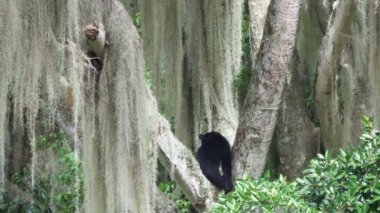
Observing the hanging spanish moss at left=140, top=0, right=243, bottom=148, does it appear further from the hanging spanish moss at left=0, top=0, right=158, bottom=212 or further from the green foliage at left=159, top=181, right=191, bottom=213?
the green foliage at left=159, top=181, right=191, bottom=213

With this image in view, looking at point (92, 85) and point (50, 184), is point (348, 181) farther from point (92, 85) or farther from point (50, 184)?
point (50, 184)

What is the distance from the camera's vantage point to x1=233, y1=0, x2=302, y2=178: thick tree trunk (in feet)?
15.4

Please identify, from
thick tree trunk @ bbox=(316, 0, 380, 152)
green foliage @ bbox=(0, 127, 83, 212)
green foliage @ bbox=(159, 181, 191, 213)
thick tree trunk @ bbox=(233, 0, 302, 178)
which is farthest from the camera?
green foliage @ bbox=(159, 181, 191, 213)

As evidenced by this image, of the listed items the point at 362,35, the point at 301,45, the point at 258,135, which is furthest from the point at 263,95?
the point at 301,45

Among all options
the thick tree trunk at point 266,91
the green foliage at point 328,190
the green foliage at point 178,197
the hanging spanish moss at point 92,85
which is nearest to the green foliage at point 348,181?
the green foliage at point 328,190

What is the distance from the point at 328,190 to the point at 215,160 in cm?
135

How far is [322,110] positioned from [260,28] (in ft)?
2.59

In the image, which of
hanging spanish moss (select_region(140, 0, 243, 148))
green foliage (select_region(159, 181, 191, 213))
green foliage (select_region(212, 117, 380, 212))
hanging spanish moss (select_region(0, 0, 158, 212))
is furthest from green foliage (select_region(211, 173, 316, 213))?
green foliage (select_region(159, 181, 191, 213))

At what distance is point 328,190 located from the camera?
350 cm

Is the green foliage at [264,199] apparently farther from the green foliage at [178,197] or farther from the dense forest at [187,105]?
the green foliage at [178,197]

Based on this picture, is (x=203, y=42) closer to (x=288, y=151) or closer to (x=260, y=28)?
(x=260, y=28)

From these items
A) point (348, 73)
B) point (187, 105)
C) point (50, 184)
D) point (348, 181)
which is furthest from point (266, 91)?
point (50, 184)

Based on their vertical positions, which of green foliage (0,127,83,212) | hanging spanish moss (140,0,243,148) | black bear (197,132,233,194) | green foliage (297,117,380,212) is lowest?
green foliage (0,127,83,212)

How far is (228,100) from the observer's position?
4.97m
